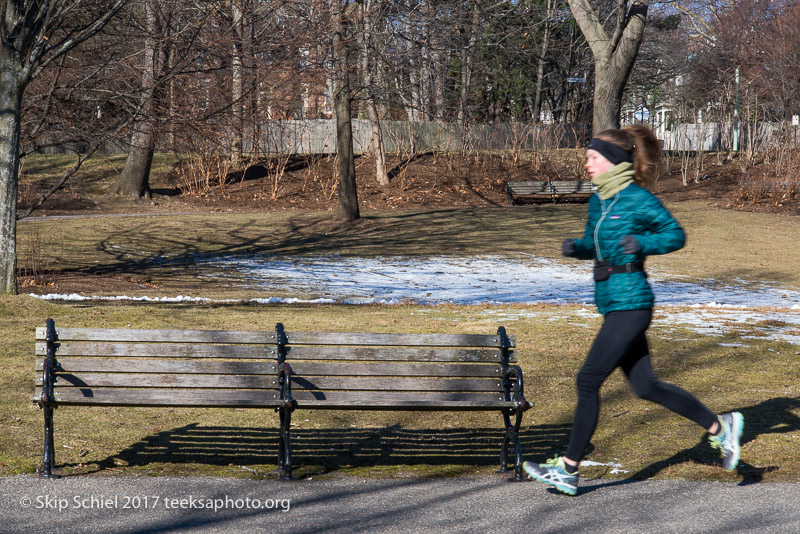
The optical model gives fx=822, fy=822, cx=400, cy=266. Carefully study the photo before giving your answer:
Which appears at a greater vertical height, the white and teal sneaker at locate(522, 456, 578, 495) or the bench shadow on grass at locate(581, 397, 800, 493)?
the white and teal sneaker at locate(522, 456, 578, 495)

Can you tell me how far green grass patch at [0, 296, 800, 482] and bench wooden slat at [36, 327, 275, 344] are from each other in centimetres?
74

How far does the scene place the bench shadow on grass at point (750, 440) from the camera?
4609 mm

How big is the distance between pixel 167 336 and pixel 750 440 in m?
3.67

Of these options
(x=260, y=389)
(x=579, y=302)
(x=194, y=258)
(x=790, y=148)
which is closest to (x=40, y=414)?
(x=260, y=389)

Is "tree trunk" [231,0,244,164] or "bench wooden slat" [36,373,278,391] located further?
"tree trunk" [231,0,244,164]

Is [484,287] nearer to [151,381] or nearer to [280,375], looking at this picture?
[280,375]

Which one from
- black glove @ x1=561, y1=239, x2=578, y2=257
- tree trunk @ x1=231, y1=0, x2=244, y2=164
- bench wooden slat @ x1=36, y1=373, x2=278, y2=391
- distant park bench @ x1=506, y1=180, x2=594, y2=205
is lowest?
bench wooden slat @ x1=36, y1=373, x2=278, y2=391

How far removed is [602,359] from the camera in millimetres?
4102

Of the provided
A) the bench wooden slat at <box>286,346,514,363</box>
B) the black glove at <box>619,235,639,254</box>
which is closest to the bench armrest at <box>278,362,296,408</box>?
the bench wooden slat at <box>286,346,514,363</box>

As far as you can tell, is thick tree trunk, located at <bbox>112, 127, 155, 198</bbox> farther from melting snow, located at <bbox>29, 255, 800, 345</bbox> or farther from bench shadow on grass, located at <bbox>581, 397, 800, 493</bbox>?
bench shadow on grass, located at <bbox>581, 397, 800, 493</bbox>

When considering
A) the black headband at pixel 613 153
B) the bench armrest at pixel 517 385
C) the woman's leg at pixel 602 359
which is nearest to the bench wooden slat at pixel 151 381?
the bench armrest at pixel 517 385

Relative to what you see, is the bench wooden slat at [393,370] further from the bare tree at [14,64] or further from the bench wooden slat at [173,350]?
the bare tree at [14,64]

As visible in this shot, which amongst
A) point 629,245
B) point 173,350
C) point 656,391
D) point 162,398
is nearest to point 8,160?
point 173,350

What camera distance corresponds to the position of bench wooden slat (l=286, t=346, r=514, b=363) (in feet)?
15.2
